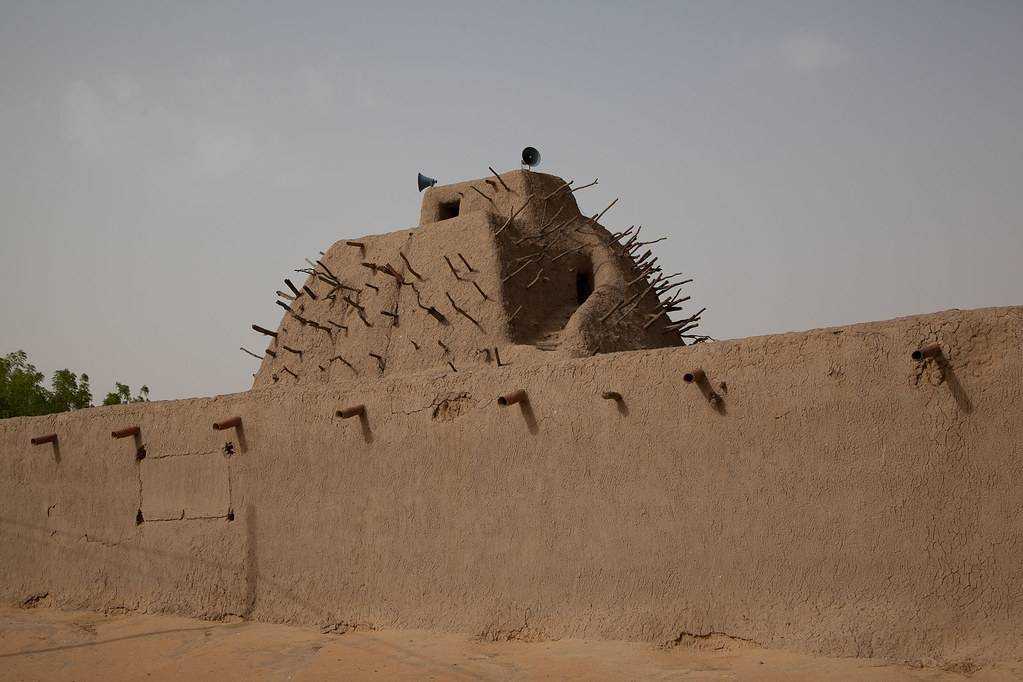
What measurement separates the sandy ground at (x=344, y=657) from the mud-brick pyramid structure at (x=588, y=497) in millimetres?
138

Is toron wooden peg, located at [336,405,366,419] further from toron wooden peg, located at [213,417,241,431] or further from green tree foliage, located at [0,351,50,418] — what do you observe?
green tree foliage, located at [0,351,50,418]

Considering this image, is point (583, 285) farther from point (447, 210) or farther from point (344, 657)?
point (344, 657)

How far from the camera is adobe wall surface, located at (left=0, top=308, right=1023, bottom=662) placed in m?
5.21

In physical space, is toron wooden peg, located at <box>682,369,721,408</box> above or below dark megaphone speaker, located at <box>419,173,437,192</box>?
below

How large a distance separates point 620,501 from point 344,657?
2280 mm

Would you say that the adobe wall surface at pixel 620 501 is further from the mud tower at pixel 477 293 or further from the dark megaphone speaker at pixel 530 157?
the dark megaphone speaker at pixel 530 157

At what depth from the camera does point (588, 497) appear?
6.41 metres

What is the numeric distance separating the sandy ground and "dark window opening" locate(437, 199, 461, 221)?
7.00m

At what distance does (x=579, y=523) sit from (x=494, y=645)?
1042mm

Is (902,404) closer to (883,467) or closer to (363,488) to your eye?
(883,467)

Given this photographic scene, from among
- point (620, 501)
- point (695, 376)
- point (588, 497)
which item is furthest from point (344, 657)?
point (695, 376)

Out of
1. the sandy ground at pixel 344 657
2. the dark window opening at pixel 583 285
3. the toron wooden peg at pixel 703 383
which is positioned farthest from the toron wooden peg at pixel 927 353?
the dark window opening at pixel 583 285

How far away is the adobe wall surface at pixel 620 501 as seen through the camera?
5211mm

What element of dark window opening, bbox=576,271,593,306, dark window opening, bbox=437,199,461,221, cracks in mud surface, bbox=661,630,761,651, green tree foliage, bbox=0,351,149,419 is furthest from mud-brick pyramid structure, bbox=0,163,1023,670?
green tree foliage, bbox=0,351,149,419
